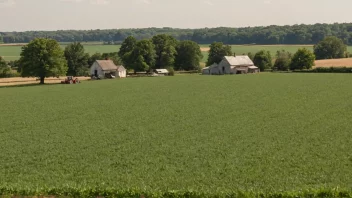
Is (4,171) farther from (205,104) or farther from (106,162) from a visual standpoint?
(205,104)

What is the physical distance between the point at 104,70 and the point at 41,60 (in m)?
18.8

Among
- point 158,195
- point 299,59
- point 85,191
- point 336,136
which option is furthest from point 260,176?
point 299,59

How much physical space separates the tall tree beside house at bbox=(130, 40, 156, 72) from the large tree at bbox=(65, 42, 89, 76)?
42.4 feet

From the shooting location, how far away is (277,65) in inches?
4503

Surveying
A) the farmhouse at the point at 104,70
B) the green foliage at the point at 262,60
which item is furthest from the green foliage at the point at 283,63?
the farmhouse at the point at 104,70

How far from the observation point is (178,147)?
2569 cm

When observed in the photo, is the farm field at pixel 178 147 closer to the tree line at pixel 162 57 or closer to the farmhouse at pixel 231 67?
the tree line at pixel 162 57

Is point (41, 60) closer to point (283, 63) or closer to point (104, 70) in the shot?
point (104, 70)

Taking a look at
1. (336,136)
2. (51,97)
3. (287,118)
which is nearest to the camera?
(336,136)

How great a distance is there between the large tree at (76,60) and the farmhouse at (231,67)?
29.9 metres

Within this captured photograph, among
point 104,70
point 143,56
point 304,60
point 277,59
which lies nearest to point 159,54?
point 143,56

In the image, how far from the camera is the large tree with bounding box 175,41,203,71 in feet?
389

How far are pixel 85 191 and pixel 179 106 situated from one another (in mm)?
27238

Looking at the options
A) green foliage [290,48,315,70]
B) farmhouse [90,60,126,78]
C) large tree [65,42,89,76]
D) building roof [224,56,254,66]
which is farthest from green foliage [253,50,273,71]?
large tree [65,42,89,76]
